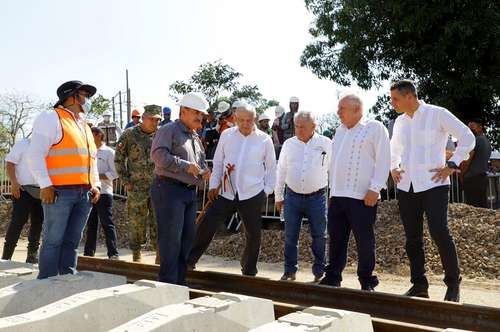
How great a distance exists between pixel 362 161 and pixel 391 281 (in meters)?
2.64

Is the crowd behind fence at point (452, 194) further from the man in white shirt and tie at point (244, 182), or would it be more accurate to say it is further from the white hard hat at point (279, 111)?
the man in white shirt and tie at point (244, 182)

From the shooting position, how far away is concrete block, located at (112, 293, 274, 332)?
3359mm

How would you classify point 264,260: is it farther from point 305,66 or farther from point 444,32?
point 305,66

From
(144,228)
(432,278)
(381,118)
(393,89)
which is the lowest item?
(432,278)

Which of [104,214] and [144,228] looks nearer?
[144,228]

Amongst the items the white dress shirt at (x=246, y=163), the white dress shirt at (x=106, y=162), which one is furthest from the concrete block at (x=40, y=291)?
the white dress shirt at (x=106, y=162)

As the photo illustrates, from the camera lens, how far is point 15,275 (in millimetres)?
5316

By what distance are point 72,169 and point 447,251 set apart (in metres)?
3.41

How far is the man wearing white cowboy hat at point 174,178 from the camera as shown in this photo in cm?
567

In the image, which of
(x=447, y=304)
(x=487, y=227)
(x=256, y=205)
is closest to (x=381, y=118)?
(x=487, y=227)

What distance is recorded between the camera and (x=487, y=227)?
919 cm

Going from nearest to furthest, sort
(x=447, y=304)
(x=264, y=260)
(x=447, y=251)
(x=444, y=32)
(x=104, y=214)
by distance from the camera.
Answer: (x=447, y=304)
(x=447, y=251)
(x=104, y=214)
(x=264, y=260)
(x=444, y=32)

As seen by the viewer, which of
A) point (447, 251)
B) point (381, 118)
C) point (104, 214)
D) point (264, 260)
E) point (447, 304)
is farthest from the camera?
point (381, 118)

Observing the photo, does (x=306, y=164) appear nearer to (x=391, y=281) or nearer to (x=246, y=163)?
(x=246, y=163)
